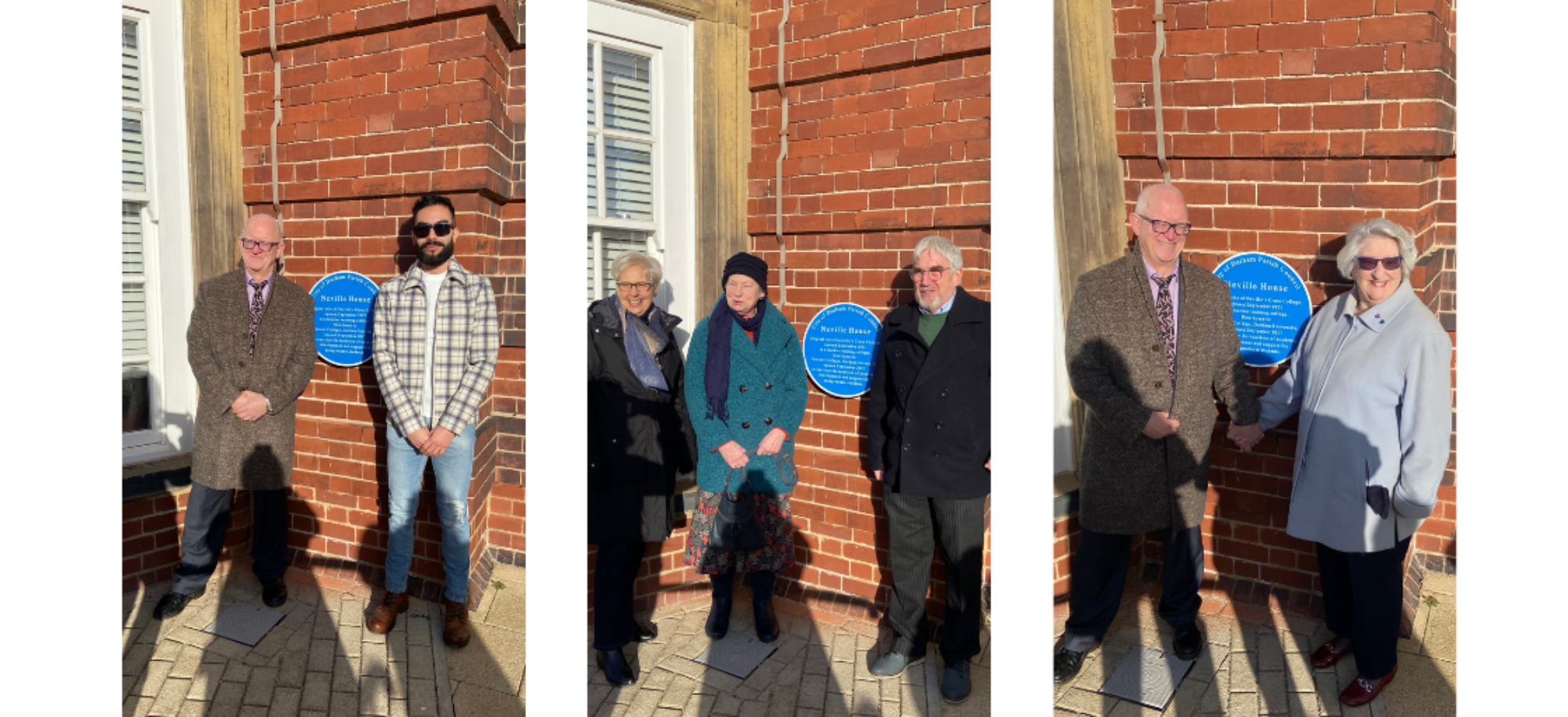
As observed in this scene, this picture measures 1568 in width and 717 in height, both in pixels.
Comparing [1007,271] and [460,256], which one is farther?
[460,256]

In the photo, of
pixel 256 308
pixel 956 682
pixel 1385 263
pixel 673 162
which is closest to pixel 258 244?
pixel 256 308

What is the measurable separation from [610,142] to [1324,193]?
4.12 feet

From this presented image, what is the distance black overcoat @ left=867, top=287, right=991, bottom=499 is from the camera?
1.56 metres

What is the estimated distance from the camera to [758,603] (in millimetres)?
1737

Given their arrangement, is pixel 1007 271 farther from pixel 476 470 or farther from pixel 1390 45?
pixel 476 470

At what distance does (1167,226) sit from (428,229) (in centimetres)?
137

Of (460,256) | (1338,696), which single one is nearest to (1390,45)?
(1338,696)

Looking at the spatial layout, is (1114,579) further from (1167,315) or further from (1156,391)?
(1167,315)

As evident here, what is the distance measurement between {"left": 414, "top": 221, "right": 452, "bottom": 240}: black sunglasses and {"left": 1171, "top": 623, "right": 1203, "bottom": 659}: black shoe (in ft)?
5.27

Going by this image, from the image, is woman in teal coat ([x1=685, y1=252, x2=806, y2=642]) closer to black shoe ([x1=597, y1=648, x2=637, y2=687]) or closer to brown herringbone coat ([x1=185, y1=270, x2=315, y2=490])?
black shoe ([x1=597, y1=648, x2=637, y2=687])

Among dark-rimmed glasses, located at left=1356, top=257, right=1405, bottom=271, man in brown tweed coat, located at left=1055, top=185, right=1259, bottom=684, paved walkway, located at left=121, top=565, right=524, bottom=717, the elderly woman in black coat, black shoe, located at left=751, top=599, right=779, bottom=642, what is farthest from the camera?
paved walkway, located at left=121, top=565, right=524, bottom=717

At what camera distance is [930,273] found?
5.07 ft

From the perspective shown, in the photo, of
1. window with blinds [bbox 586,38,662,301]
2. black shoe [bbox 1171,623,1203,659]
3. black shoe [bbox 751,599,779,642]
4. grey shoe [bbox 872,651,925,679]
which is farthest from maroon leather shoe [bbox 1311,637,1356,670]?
window with blinds [bbox 586,38,662,301]

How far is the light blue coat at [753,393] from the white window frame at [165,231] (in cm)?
102
